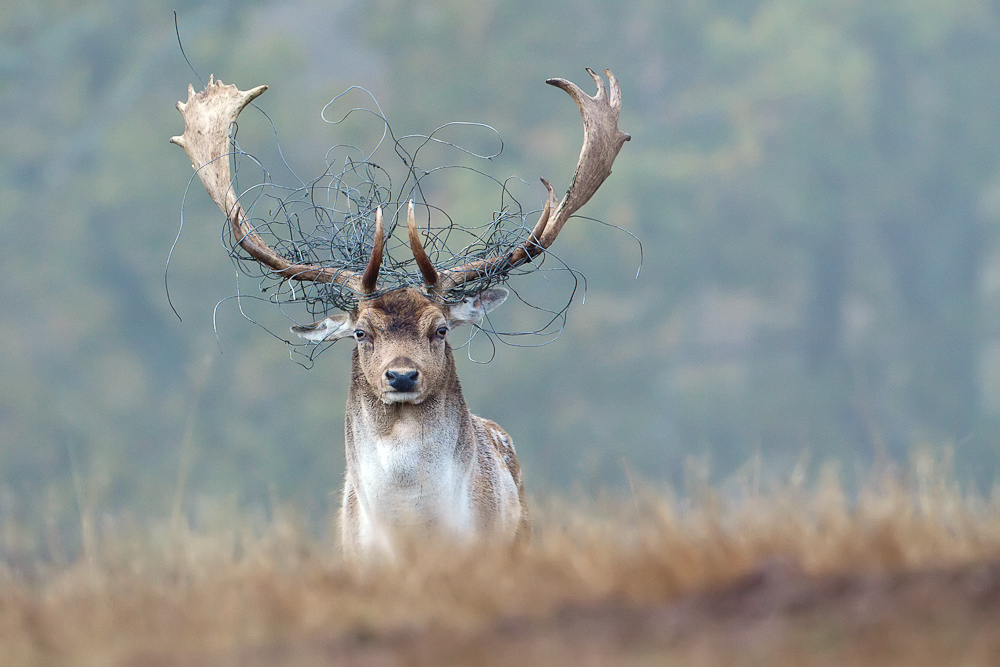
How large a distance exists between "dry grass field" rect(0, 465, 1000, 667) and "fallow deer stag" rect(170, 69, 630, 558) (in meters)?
1.58

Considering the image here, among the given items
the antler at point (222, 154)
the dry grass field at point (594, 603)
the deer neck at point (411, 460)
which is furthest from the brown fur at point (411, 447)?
→ the dry grass field at point (594, 603)

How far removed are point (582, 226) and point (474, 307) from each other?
3044 centimetres

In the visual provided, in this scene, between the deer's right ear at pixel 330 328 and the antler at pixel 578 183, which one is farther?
the antler at pixel 578 183

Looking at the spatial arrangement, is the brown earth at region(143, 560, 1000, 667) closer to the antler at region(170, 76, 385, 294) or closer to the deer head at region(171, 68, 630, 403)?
the deer head at region(171, 68, 630, 403)

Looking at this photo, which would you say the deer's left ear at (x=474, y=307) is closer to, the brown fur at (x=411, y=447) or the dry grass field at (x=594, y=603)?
the brown fur at (x=411, y=447)

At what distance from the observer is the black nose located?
19.9 feet

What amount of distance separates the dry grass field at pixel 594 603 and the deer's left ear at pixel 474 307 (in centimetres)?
231

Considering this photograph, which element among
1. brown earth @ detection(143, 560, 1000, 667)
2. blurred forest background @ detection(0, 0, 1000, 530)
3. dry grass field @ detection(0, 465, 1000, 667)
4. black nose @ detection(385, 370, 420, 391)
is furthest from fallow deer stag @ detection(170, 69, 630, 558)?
blurred forest background @ detection(0, 0, 1000, 530)

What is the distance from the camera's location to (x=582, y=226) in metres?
37.0

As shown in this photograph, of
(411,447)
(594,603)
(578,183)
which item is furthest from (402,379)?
(594,603)

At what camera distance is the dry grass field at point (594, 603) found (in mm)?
3322

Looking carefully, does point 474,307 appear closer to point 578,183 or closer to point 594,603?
point 578,183

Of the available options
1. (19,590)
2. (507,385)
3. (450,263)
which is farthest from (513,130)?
(19,590)

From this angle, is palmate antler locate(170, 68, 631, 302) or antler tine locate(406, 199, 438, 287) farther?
palmate antler locate(170, 68, 631, 302)
